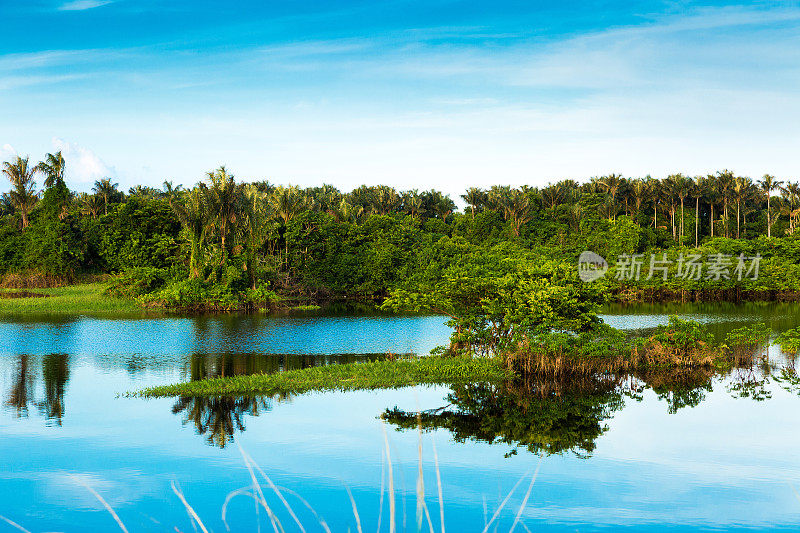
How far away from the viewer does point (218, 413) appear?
18750 mm

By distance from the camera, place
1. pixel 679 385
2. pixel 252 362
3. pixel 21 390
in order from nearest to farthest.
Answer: pixel 21 390 < pixel 679 385 < pixel 252 362

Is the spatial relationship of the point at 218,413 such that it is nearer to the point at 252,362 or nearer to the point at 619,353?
the point at 252,362

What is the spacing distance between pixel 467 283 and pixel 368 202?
61.8 m

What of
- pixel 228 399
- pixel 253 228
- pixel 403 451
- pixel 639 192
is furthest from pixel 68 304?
pixel 639 192

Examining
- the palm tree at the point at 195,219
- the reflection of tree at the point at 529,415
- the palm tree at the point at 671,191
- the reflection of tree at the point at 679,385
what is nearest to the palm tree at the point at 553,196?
the palm tree at the point at 671,191

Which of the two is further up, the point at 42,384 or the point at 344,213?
the point at 344,213

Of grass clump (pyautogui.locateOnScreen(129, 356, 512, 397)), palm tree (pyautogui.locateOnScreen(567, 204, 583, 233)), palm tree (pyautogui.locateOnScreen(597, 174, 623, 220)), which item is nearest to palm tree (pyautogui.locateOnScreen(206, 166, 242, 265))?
grass clump (pyautogui.locateOnScreen(129, 356, 512, 397))

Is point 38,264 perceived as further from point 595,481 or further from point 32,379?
point 595,481

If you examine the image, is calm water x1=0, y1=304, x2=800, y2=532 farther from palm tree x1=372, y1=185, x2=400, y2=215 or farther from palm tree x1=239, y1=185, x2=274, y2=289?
palm tree x1=372, y1=185, x2=400, y2=215

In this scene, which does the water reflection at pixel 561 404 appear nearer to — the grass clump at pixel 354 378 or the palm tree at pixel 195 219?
the grass clump at pixel 354 378

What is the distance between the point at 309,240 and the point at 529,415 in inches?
1738

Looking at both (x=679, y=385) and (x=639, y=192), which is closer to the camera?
(x=679, y=385)

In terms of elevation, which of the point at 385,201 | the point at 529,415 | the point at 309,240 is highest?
the point at 385,201

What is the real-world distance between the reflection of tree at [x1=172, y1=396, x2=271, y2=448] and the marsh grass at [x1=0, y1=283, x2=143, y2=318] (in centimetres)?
3039
